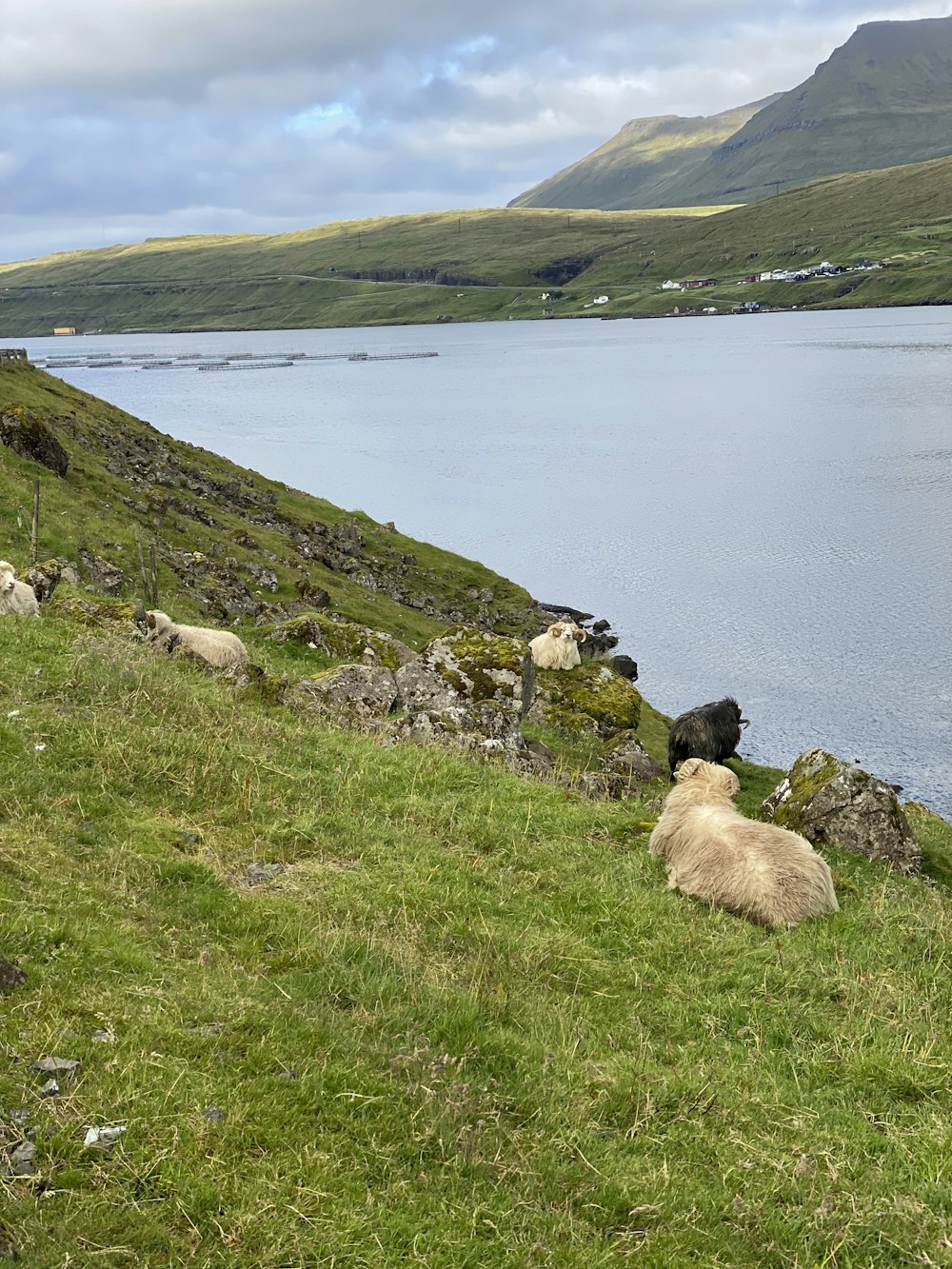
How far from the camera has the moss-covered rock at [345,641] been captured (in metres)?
25.1

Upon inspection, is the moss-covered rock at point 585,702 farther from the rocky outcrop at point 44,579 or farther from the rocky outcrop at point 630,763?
→ the rocky outcrop at point 44,579

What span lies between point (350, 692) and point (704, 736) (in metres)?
10.6

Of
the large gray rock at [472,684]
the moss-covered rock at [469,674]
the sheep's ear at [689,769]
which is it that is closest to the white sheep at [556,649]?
the large gray rock at [472,684]

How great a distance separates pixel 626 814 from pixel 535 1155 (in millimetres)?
8462

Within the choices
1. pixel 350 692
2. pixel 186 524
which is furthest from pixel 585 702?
pixel 186 524

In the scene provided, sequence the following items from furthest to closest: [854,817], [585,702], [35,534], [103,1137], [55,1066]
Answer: [585,702]
[35,534]
[854,817]
[55,1066]
[103,1137]

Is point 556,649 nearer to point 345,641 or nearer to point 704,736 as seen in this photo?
point 704,736

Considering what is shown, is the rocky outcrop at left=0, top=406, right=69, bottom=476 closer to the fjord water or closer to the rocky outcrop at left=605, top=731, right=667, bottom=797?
the fjord water

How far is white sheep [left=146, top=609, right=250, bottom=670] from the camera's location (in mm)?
20078

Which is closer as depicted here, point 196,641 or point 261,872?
point 261,872

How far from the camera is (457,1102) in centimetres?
702

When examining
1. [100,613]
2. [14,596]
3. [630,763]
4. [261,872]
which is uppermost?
[14,596]

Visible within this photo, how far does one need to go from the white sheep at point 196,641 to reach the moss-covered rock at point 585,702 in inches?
307

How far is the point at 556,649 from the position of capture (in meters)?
28.3
